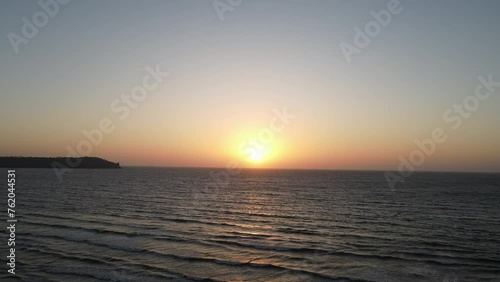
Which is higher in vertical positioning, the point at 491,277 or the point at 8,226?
the point at 8,226

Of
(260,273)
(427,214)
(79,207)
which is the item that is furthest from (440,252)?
(79,207)

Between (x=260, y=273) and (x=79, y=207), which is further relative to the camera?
(x=79, y=207)

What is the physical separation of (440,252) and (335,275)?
36.9 ft

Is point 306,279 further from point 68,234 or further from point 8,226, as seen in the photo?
point 8,226

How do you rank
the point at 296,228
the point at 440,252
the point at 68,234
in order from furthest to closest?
1. the point at 296,228
2. the point at 68,234
3. the point at 440,252

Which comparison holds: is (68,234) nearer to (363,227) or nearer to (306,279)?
(306,279)

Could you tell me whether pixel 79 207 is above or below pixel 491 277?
above

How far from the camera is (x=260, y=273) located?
2070 centimetres

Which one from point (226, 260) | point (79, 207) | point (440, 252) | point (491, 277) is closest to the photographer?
point (491, 277)

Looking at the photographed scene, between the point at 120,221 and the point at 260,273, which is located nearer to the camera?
the point at 260,273

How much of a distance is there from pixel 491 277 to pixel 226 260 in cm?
1638

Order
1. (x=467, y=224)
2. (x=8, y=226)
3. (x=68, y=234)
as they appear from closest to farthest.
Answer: (x=68, y=234)
(x=8, y=226)
(x=467, y=224)

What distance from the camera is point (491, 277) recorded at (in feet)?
69.4

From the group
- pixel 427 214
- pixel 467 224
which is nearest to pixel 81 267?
pixel 467 224
